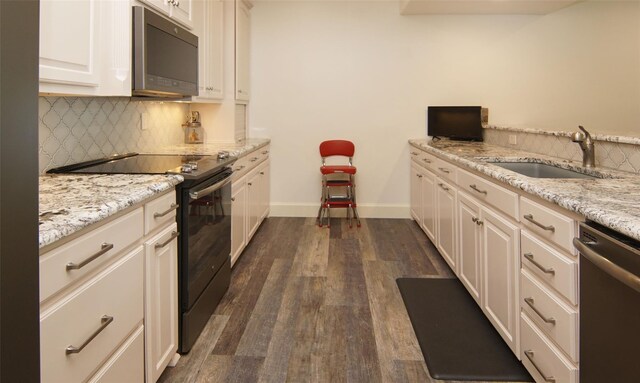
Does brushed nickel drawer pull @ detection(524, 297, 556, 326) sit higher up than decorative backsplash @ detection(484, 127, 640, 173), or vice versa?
decorative backsplash @ detection(484, 127, 640, 173)

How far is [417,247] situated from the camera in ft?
13.4

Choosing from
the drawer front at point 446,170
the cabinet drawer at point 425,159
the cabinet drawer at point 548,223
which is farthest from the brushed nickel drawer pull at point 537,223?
the cabinet drawer at point 425,159

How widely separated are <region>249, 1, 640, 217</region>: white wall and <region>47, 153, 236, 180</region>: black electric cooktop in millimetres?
2281

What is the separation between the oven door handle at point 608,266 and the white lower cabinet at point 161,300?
4.88ft

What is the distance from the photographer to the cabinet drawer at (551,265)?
4.91 feet

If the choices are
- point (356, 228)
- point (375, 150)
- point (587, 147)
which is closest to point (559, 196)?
point (587, 147)

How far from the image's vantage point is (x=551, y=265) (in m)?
1.65

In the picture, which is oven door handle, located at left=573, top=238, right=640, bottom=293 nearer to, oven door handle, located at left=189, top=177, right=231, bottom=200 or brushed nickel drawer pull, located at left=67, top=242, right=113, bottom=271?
brushed nickel drawer pull, located at left=67, top=242, right=113, bottom=271

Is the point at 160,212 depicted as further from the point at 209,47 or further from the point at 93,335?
the point at 209,47

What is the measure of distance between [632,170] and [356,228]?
290 cm

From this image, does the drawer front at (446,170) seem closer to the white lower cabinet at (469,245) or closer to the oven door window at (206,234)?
the white lower cabinet at (469,245)

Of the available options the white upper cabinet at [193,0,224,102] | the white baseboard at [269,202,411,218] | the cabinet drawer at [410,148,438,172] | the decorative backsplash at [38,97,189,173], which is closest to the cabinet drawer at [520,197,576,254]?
the cabinet drawer at [410,148,438,172]

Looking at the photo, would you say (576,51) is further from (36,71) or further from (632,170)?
(36,71)

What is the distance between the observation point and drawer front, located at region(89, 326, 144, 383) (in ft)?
4.58
